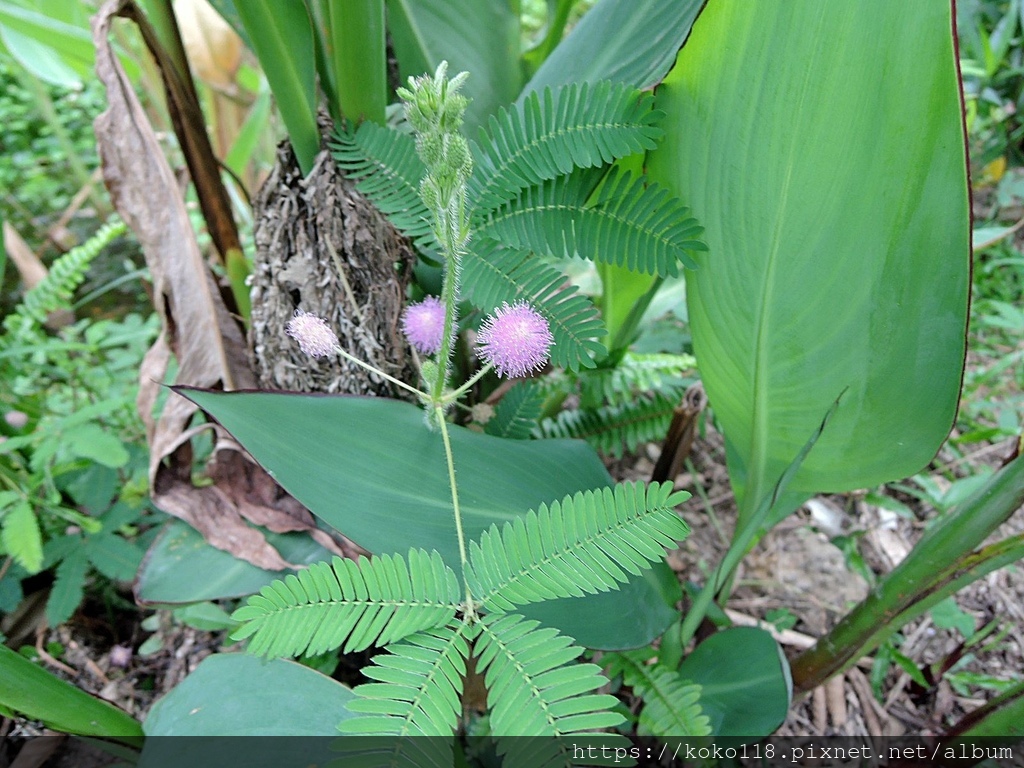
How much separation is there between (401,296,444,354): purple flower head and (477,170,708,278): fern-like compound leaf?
0.08 meters

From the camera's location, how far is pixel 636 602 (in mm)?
605

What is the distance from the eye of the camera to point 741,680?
2.18 ft

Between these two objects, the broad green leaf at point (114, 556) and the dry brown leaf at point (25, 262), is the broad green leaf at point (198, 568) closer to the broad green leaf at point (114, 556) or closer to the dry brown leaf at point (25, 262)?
the broad green leaf at point (114, 556)

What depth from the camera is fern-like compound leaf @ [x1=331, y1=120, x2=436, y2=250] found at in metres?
0.58

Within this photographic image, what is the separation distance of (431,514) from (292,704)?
0.20 m

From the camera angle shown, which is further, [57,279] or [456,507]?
[57,279]

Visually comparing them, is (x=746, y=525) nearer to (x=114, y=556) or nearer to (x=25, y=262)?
(x=114, y=556)

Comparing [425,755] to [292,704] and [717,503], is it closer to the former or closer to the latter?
[292,704]

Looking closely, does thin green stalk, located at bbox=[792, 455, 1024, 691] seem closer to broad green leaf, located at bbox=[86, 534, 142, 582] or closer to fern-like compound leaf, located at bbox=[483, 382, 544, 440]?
fern-like compound leaf, located at bbox=[483, 382, 544, 440]

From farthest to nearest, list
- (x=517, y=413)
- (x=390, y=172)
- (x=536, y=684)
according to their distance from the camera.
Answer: (x=517, y=413) < (x=390, y=172) < (x=536, y=684)

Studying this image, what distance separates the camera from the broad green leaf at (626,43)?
581 mm

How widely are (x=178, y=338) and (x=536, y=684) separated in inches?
23.6

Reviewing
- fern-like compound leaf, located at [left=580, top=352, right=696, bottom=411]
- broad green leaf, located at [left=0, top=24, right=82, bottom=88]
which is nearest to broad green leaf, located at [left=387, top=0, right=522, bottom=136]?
fern-like compound leaf, located at [left=580, top=352, right=696, bottom=411]

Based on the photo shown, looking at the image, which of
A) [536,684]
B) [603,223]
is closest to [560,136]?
[603,223]
